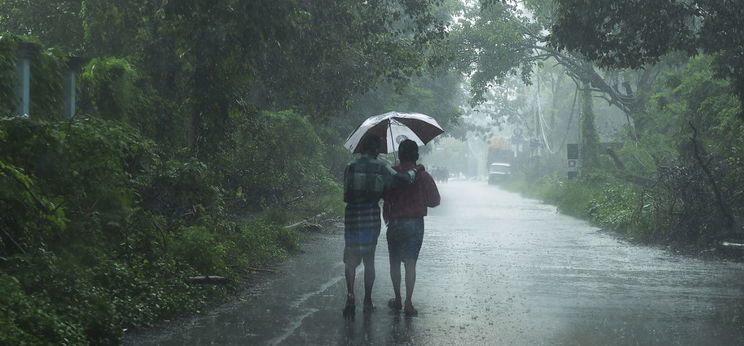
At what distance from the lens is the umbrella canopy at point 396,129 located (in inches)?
396

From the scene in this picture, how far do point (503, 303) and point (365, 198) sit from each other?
2132 millimetres

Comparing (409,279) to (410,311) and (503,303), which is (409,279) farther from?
(503,303)

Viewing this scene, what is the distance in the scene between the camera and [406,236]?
9.26m

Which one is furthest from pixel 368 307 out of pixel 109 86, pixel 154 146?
pixel 109 86

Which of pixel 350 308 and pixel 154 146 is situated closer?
pixel 350 308

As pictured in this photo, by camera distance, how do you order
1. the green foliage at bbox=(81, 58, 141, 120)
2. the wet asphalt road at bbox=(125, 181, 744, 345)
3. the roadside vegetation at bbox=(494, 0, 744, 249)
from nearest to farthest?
the wet asphalt road at bbox=(125, 181, 744, 345) < the green foliage at bbox=(81, 58, 141, 120) < the roadside vegetation at bbox=(494, 0, 744, 249)

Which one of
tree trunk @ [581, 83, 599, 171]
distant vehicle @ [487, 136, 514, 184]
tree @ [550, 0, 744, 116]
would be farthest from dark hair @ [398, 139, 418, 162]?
distant vehicle @ [487, 136, 514, 184]

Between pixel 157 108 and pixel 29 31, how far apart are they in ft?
12.7

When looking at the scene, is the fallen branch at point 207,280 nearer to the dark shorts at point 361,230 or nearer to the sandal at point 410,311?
the dark shorts at point 361,230

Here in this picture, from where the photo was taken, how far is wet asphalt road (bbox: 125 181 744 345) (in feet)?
26.3

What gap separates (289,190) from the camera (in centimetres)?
2367

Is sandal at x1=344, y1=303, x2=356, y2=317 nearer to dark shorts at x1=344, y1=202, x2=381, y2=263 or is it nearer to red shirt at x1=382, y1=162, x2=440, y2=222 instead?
dark shorts at x1=344, y1=202, x2=381, y2=263

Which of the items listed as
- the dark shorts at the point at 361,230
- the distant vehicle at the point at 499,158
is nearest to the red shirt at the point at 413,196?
the dark shorts at the point at 361,230

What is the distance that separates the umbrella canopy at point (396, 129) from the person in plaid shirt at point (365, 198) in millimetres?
734
